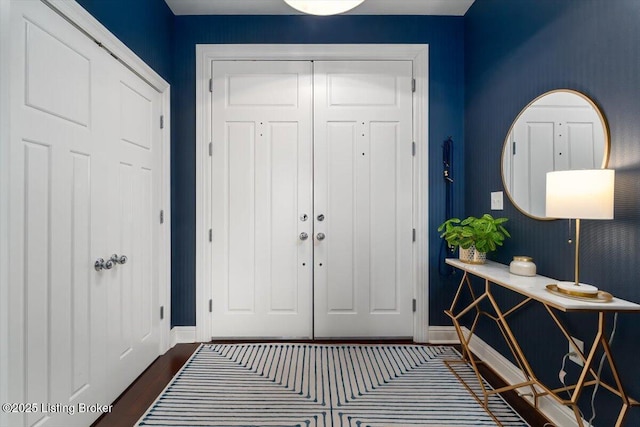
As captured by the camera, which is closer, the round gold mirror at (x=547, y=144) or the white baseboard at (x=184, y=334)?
the round gold mirror at (x=547, y=144)

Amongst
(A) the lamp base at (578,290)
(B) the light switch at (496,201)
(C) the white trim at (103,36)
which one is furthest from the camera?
(B) the light switch at (496,201)

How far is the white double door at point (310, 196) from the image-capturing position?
2498mm

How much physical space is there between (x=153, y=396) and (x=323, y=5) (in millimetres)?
2336

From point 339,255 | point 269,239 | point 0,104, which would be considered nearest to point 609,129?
point 339,255

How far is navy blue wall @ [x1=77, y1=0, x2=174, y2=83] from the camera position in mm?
1612

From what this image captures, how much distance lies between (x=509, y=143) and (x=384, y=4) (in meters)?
1.46

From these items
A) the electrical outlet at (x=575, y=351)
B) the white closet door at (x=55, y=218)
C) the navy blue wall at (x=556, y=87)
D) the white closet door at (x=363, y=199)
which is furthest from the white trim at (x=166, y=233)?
the electrical outlet at (x=575, y=351)

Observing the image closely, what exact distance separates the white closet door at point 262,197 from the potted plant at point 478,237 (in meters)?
A: 1.15

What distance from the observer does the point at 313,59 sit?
250 cm

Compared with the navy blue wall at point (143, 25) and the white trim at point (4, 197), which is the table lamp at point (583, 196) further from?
the navy blue wall at point (143, 25)

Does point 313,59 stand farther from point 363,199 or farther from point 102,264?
point 102,264

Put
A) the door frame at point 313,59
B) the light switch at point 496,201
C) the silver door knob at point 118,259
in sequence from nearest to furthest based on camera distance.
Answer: the silver door knob at point 118,259, the light switch at point 496,201, the door frame at point 313,59

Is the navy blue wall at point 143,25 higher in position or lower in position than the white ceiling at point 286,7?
lower

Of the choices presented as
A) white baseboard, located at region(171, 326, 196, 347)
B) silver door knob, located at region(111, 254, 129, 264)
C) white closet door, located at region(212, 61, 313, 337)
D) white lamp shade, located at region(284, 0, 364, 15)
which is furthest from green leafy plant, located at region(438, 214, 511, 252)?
white baseboard, located at region(171, 326, 196, 347)
